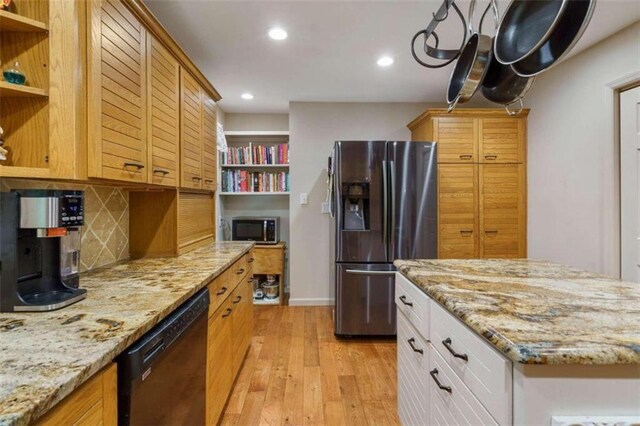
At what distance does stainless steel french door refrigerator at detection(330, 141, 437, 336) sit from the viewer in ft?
9.12

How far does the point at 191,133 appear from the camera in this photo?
2.17 metres

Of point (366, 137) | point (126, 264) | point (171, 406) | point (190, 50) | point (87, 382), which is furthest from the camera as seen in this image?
point (366, 137)

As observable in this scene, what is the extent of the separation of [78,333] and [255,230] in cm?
294

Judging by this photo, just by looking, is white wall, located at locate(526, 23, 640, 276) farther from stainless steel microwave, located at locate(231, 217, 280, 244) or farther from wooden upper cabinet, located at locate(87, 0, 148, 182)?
wooden upper cabinet, located at locate(87, 0, 148, 182)

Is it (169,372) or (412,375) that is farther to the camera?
(412,375)

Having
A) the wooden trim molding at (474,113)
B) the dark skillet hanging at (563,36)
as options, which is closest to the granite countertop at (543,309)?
the dark skillet hanging at (563,36)

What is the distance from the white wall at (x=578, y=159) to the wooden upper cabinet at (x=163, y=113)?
3.06 m

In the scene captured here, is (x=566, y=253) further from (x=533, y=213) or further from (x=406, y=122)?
(x=406, y=122)

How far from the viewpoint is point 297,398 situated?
1974 millimetres

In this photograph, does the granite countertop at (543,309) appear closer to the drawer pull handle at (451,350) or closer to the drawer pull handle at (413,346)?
the drawer pull handle at (451,350)

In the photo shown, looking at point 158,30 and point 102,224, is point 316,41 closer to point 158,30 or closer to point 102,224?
point 158,30

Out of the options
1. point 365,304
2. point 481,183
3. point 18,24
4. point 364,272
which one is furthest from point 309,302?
point 18,24

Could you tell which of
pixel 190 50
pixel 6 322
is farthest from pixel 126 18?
pixel 6 322

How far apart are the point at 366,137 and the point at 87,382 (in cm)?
343
